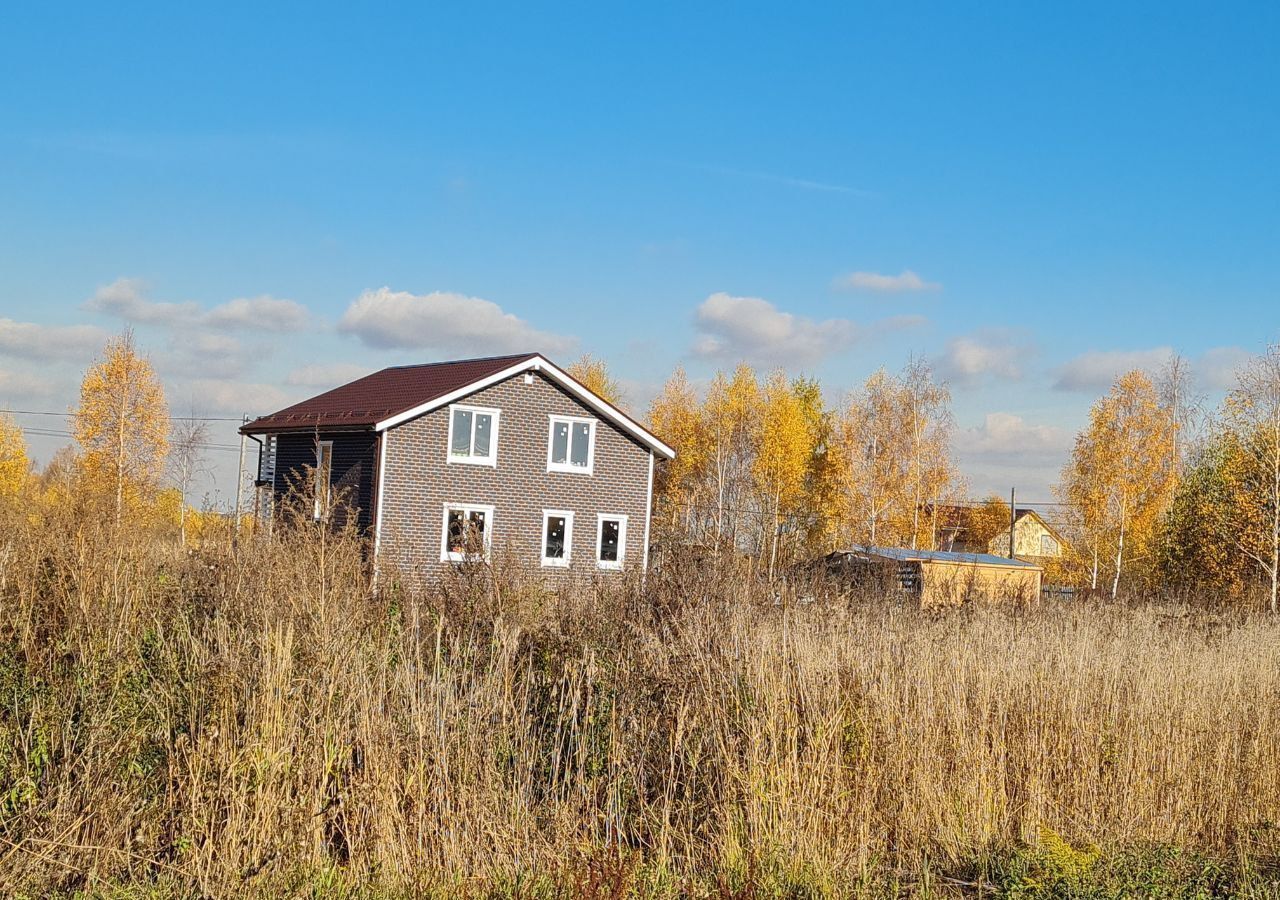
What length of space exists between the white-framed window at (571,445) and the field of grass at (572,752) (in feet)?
62.3

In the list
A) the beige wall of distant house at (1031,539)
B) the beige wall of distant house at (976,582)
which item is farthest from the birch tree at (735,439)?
the beige wall of distant house at (1031,539)

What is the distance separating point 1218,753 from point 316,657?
6437 millimetres

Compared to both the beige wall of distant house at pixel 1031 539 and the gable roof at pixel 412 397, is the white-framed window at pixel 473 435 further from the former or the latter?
the beige wall of distant house at pixel 1031 539

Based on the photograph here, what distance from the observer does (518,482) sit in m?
28.2

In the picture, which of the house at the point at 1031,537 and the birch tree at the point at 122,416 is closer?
the birch tree at the point at 122,416

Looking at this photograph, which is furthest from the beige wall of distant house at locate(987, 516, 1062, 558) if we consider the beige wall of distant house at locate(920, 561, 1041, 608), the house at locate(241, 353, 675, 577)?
the house at locate(241, 353, 675, 577)

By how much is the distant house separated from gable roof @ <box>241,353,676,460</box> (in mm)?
15358

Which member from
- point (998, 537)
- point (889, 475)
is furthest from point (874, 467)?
point (998, 537)

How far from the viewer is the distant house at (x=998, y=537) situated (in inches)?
1813

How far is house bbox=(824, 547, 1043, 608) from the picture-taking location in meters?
18.1

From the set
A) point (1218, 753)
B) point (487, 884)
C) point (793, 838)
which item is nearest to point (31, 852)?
point (487, 884)

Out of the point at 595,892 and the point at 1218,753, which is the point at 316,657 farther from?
the point at 1218,753

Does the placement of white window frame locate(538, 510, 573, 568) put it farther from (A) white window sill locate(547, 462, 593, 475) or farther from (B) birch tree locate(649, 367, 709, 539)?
(B) birch tree locate(649, 367, 709, 539)

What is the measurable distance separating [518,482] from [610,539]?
2.92m
